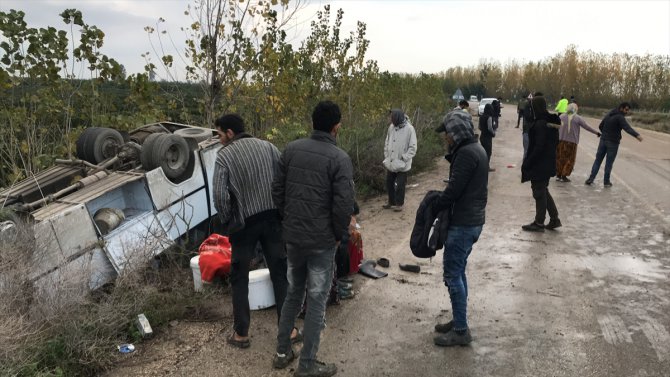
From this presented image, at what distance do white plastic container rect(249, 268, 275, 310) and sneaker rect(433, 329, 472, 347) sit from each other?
5.18ft

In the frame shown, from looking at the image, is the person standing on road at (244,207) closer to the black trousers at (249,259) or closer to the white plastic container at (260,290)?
the black trousers at (249,259)

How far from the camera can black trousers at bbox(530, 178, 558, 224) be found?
6660mm

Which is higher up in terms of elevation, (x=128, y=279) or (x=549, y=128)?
(x=549, y=128)

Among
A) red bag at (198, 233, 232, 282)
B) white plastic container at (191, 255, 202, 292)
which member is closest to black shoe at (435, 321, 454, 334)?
red bag at (198, 233, 232, 282)

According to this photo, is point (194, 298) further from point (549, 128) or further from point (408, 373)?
point (549, 128)

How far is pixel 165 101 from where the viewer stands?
7.92 meters

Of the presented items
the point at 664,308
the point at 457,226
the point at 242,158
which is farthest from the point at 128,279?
the point at 664,308

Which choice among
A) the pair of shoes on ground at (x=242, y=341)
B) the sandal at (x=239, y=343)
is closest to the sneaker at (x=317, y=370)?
the pair of shoes on ground at (x=242, y=341)

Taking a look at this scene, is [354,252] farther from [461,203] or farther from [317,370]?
[317,370]

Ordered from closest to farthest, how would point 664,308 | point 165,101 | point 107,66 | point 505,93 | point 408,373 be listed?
point 408,373 < point 664,308 < point 107,66 < point 165,101 < point 505,93

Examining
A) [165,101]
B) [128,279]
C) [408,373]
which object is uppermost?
[165,101]

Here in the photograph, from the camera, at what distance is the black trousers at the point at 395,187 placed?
8.16 metres

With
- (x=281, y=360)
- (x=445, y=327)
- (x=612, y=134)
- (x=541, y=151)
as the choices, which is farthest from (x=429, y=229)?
(x=612, y=134)

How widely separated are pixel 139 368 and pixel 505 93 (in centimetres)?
8495
